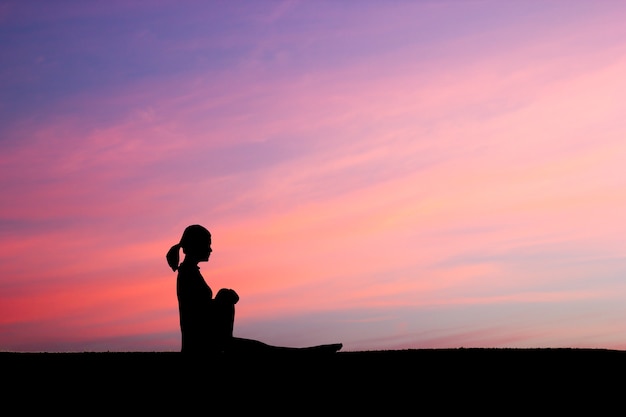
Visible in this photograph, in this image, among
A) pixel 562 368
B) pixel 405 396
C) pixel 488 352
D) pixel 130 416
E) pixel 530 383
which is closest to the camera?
pixel 130 416

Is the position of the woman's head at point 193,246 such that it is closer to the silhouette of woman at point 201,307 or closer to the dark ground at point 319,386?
the silhouette of woman at point 201,307

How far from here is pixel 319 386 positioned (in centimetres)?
1141

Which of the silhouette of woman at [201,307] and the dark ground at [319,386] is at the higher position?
the silhouette of woman at [201,307]

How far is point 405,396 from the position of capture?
11.3 meters

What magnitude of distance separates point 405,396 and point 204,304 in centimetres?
329

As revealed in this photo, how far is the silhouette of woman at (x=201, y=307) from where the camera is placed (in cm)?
1034

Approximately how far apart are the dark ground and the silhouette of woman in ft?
0.64

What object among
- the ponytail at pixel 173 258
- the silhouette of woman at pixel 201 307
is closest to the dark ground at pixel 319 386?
the silhouette of woman at pixel 201 307

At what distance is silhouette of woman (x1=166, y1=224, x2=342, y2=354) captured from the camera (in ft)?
33.9

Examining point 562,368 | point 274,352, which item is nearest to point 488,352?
point 562,368

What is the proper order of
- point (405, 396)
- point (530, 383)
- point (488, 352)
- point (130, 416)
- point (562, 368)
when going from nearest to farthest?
point (130, 416) → point (405, 396) → point (530, 383) → point (562, 368) → point (488, 352)

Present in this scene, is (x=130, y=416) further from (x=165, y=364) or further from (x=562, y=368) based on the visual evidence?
(x=562, y=368)

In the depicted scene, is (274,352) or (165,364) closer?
(274,352)

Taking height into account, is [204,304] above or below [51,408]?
above
